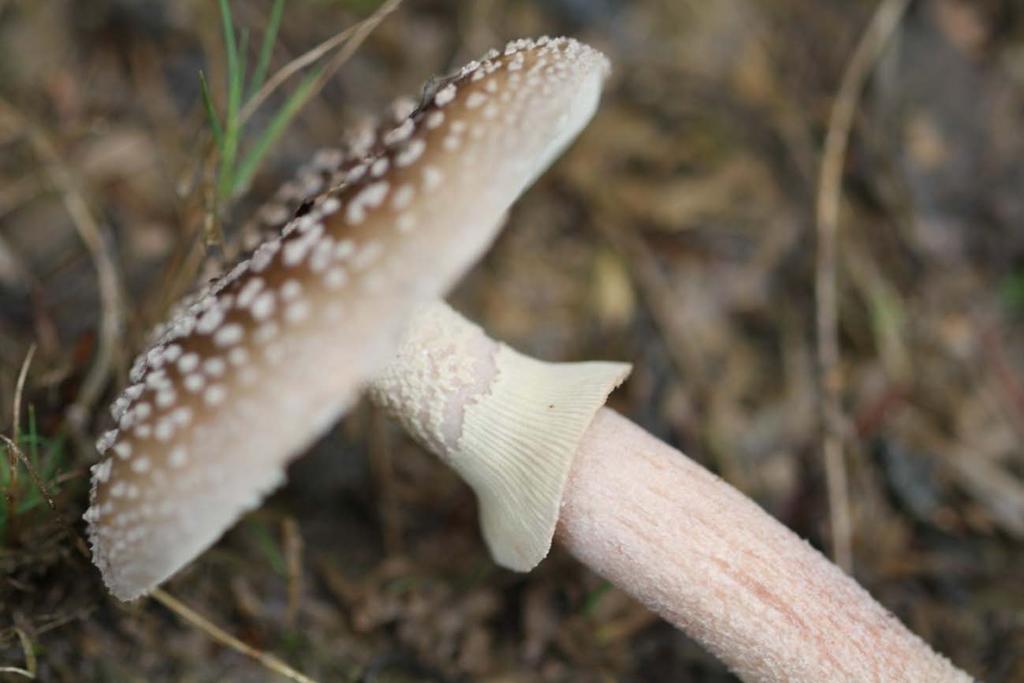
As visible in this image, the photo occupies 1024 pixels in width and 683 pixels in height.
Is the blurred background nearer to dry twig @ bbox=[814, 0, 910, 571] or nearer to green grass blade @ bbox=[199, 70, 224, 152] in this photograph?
dry twig @ bbox=[814, 0, 910, 571]

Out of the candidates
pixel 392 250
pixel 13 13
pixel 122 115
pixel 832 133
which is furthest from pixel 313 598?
pixel 832 133

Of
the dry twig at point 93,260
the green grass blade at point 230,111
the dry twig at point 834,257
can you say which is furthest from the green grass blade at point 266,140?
the dry twig at point 834,257

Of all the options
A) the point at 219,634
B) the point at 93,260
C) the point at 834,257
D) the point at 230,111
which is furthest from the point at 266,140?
the point at 834,257

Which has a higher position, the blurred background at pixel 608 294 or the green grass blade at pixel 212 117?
the green grass blade at pixel 212 117

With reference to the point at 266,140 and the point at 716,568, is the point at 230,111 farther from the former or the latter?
the point at 716,568

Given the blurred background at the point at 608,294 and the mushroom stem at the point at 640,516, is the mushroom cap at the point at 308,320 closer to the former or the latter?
the mushroom stem at the point at 640,516

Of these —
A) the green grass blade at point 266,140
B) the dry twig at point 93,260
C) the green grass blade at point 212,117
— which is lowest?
the dry twig at point 93,260
